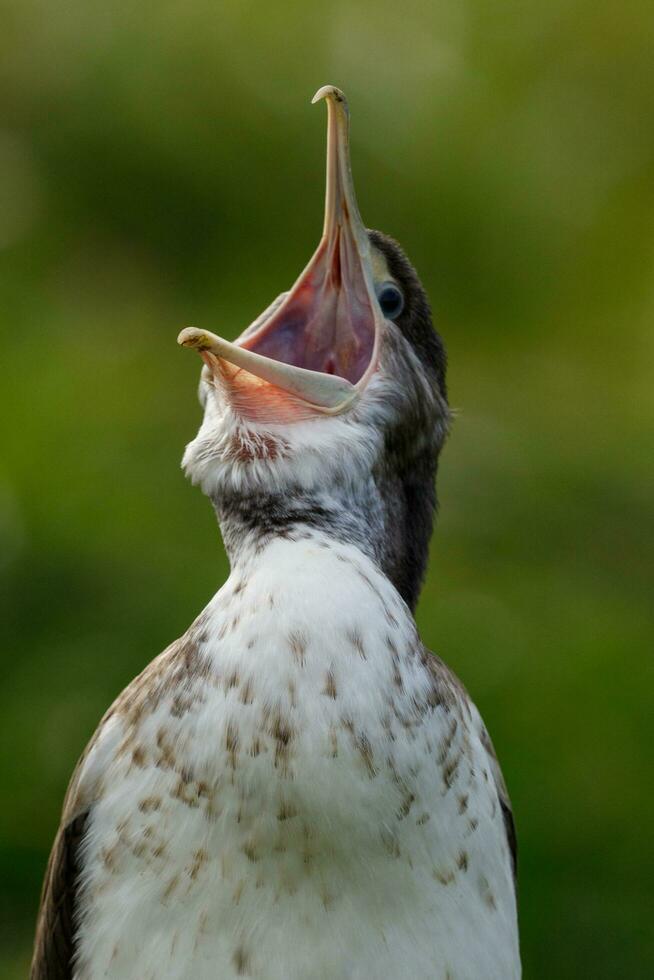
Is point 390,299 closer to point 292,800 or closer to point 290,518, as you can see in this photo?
point 290,518

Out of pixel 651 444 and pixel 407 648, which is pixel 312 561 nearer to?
pixel 407 648

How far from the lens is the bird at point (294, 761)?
2545mm

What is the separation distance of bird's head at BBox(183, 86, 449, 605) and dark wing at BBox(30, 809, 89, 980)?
68 cm

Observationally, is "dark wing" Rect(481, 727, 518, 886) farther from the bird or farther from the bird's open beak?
the bird's open beak

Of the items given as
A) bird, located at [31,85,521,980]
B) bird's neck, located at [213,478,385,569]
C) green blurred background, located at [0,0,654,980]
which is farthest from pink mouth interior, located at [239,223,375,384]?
green blurred background, located at [0,0,654,980]

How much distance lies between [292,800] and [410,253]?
6.46 meters

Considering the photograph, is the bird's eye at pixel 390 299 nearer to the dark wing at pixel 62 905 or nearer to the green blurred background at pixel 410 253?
the dark wing at pixel 62 905

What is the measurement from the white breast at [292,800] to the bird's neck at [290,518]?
4 centimetres

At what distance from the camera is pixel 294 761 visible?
252cm

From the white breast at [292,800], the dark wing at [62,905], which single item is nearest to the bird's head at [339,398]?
the white breast at [292,800]

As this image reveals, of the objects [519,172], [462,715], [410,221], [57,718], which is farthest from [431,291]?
[462,715]

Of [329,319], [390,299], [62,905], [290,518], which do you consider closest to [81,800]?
[62,905]

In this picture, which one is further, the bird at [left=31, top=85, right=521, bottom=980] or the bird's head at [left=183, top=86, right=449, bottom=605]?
the bird's head at [left=183, top=86, right=449, bottom=605]

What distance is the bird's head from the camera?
2.74 m
